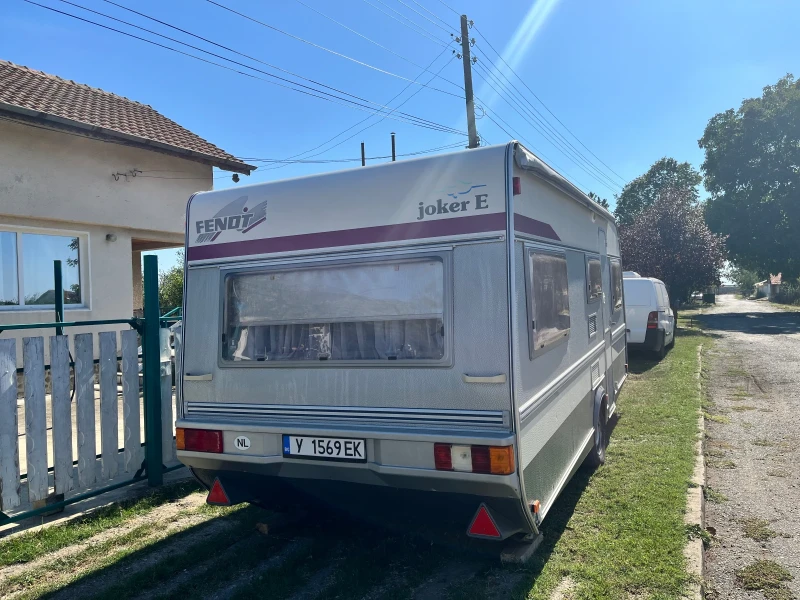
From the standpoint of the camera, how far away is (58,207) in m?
9.91

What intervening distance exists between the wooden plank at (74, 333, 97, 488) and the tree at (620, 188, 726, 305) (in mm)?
23463

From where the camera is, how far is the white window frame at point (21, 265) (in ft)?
32.0

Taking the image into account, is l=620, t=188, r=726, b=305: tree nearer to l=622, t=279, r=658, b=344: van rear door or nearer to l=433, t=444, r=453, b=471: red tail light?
l=622, t=279, r=658, b=344: van rear door

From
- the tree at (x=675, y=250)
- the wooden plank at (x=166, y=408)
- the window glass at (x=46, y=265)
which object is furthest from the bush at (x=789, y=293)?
the wooden plank at (x=166, y=408)

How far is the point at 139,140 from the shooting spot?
34.7 ft

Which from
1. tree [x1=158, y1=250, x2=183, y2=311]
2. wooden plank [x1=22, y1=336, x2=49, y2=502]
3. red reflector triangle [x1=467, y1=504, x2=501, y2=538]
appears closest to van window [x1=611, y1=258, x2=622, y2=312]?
red reflector triangle [x1=467, y1=504, x2=501, y2=538]

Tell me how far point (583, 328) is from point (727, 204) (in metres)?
36.0

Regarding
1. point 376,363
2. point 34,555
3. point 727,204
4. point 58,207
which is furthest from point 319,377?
point 727,204

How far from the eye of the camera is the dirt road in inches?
154

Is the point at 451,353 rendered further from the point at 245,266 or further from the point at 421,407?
the point at 245,266

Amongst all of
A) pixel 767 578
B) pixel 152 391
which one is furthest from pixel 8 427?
pixel 767 578

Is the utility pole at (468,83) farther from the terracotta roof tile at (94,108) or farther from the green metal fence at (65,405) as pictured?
the green metal fence at (65,405)

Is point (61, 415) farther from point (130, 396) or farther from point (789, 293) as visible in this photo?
point (789, 293)

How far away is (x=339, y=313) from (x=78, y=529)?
2652mm
